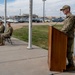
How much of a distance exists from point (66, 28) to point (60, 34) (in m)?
0.24

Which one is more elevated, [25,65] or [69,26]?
[69,26]

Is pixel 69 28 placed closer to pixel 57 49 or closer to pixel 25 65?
pixel 57 49

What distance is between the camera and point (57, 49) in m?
6.73

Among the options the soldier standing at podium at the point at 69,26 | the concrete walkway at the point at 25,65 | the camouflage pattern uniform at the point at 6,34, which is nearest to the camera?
the soldier standing at podium at the point at 69,26

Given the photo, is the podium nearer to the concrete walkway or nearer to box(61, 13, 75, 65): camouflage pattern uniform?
box(61, 13, 75, 65): camouflage pattern uniform

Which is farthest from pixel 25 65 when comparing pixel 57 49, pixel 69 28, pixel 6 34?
pixel 6 34

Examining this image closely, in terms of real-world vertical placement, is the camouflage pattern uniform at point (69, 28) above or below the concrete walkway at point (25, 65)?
above

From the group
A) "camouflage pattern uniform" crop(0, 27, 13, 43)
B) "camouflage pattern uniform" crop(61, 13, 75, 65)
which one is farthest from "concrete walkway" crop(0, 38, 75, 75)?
"camouflage pattern uniform" crop(0, 27, 13, 43)

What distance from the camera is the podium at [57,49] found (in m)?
6.65

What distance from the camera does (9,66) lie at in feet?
24.9

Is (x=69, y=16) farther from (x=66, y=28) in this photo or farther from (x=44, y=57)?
(x=44, y=57)

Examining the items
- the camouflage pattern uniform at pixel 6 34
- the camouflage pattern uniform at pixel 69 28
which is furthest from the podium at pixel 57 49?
the camouflage pattern uniform at pixel 6 34

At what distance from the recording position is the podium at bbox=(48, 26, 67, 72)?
665 cm

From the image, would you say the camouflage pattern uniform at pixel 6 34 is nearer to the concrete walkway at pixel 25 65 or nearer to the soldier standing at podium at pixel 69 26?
the concrete walkway at pixel 25 65
